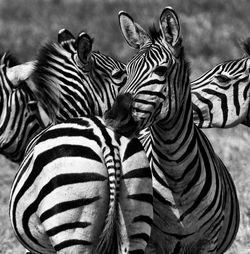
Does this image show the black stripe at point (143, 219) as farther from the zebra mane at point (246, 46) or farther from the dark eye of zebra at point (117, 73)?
the zebra mane at point (246, 46)

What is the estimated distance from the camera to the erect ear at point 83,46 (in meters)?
6.65

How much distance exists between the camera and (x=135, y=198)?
491 cm

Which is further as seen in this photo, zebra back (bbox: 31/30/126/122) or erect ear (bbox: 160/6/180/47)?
zebra back (bbox: 31/30/126/122)

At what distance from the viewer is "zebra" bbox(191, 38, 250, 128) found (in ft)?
23.0

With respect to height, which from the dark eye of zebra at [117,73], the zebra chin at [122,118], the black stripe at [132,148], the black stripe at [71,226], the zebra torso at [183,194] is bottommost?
the zebra torso at [183,194]

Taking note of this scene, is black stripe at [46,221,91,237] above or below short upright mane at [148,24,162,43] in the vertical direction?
below

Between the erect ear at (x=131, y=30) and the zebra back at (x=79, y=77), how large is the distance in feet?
2.29

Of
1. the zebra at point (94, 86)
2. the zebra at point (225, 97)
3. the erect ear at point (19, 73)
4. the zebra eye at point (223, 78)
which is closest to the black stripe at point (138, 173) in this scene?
the zebra at point (94, 86)

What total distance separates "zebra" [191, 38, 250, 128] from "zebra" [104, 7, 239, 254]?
45.0 inches

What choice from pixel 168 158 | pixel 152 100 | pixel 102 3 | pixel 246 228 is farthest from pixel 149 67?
pixel 102 3

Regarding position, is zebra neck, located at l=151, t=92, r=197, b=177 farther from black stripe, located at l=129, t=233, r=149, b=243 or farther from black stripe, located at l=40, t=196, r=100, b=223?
black stripe, located at l=40, t=196, r=100, b=223

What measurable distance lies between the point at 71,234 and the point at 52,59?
95.5 inches

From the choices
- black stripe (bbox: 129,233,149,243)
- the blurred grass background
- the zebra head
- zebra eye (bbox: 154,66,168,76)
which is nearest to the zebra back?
the zebra head

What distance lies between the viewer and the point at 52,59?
6.89m
